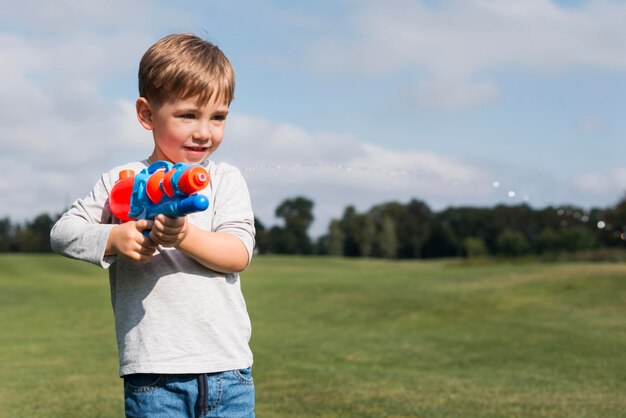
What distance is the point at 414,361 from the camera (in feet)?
34.5

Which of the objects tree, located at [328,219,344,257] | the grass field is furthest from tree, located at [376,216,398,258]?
the grass field

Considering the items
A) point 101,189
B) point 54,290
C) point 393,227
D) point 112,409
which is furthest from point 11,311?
point 393,227

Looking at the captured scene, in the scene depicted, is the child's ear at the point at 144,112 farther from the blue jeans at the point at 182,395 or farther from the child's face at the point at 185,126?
the blue jeans at the point at 182,395

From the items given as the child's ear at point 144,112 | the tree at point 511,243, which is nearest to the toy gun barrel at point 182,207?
the child's ear at point 144,112

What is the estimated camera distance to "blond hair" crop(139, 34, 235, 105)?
263cm

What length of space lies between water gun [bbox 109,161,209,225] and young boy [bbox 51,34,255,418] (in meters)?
0.11

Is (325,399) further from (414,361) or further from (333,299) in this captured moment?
(333,299)

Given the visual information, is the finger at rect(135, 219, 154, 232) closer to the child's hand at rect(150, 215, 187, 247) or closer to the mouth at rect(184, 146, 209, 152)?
the child's hand at rect(150, 215, 187, 247)

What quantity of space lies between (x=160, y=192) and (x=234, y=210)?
53cm

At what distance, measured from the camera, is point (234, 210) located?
2777 mm

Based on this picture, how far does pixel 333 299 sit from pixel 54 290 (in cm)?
1190

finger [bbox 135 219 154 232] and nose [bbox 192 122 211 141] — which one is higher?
nose [bbox 192 122 211 141]

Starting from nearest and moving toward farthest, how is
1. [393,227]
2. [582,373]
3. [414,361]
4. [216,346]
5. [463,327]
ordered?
[216,346], [582,373], [414,361], [463,327], [393,227]

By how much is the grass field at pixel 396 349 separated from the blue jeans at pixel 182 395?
3.70 meters
